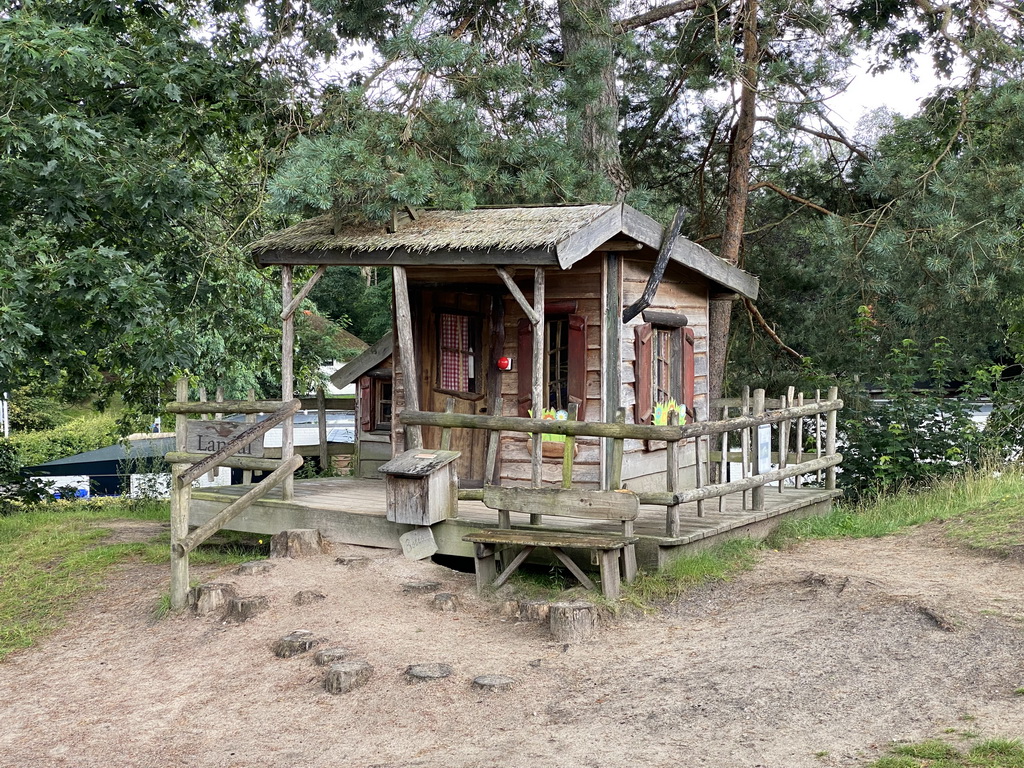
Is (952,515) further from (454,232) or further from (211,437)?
(211,437)

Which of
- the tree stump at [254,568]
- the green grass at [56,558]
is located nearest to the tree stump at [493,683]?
the tree stump at [254,568]

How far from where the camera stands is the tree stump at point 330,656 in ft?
24.0

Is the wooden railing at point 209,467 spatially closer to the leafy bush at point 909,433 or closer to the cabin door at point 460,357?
the cabin door at point 460,357

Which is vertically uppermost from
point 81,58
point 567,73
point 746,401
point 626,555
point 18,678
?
point 567,73

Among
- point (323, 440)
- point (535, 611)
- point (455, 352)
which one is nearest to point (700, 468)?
point (535, 611)

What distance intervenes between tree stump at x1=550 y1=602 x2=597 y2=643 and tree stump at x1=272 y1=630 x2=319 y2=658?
1.80 meters

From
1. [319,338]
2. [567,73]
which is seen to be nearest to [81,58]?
[567,73]

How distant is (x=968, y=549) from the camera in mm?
10016

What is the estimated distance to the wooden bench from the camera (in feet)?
Answer: 27.7

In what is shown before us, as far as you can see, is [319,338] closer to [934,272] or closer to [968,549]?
[934,272]

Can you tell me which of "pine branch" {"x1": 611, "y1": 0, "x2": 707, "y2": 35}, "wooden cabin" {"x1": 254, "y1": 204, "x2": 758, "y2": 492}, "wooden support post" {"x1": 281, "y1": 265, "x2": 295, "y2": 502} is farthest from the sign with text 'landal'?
"pine branch" {"x1": 611, "y1": 0, "x2": 707, "y2": 35}

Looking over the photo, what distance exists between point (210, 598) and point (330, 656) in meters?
1.93

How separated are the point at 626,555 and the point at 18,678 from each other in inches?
191

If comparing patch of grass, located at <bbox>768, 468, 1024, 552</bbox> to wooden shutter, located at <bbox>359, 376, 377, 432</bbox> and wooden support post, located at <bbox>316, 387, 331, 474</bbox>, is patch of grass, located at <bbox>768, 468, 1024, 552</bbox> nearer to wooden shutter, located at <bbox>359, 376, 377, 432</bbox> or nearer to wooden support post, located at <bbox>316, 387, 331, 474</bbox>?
wooden shutter, located at <bbox>359, 376, 377, 432</bbox>
